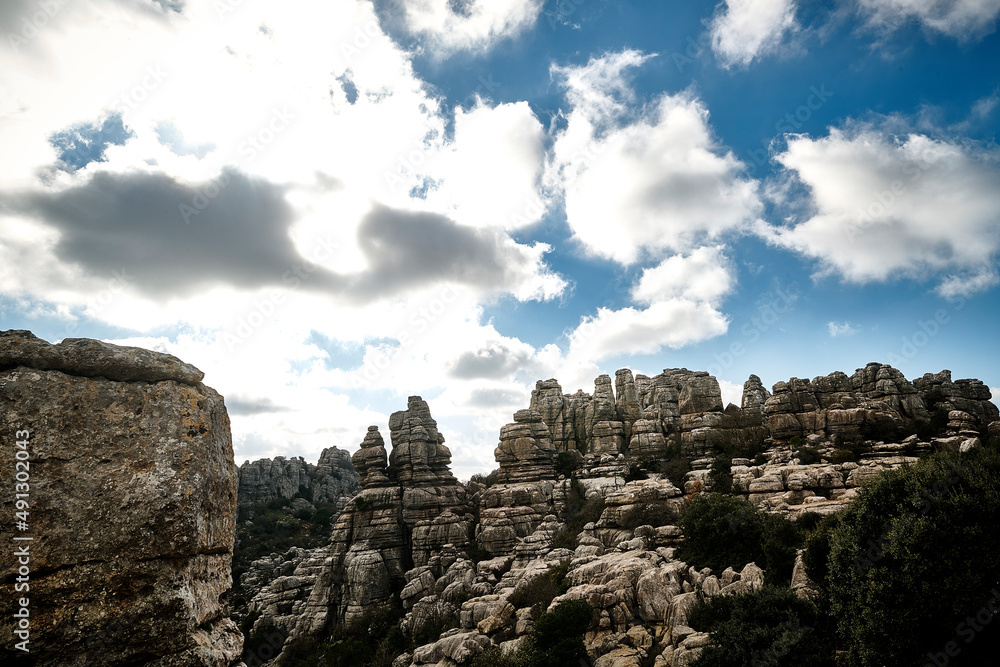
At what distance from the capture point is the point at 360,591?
46656 millimetres

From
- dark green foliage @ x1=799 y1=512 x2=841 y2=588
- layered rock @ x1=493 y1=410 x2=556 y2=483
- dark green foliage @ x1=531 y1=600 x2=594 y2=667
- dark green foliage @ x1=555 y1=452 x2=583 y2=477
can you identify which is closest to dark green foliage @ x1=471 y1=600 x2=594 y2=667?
dark green foliage @ x1=531 y1=600 x2=594 y2=667

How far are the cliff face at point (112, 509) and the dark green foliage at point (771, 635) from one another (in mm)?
18668

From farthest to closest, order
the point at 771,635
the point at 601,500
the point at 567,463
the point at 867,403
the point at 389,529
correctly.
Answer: the point at 567,463 < the point at 389,529 < the point at 867,403 < the point at 601,500 < the point at 771,635

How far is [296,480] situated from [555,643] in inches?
3740

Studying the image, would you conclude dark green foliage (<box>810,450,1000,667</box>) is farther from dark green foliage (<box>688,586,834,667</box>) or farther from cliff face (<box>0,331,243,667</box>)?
cliff face (<box>0,331,243,667</box>)

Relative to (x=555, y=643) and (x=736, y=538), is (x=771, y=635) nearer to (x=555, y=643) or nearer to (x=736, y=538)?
(x=555, y=643)

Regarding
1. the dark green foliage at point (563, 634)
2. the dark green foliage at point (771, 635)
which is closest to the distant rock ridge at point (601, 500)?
the dark green foliage at point (563, 634)

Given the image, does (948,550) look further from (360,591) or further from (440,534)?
(360,591)

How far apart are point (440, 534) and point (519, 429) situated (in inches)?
665

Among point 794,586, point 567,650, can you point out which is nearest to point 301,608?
point 567,650

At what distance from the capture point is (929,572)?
1504cm

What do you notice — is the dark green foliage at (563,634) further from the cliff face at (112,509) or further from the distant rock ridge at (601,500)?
the cliff face at (112,509)

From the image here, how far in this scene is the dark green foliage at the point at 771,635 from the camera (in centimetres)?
1645

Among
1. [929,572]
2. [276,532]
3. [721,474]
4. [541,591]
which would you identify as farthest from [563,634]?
[276,532]
